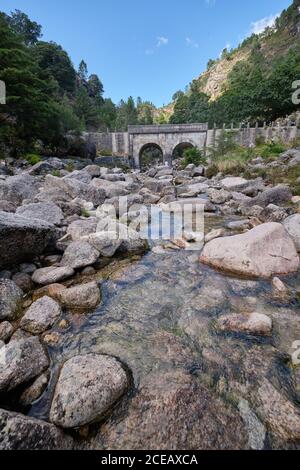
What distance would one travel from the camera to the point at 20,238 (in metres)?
3.06

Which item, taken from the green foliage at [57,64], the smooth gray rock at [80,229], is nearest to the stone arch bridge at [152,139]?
the green foliage at [57,64]

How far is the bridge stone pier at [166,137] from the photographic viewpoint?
103ft

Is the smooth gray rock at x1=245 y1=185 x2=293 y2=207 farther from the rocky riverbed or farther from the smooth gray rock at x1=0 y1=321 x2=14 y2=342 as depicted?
the smooth gray rock at x1=0 y1=321 x2=14 y2=342

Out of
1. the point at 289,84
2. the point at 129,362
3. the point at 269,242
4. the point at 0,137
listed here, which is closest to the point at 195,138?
the point at 289,84

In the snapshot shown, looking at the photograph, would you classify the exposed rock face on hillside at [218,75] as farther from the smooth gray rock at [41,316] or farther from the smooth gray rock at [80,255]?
the smooth gray rock at [41,316]

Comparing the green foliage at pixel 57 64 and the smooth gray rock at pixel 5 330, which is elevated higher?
the green foliage at pixel 57 64

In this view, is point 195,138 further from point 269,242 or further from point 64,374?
point 64,374

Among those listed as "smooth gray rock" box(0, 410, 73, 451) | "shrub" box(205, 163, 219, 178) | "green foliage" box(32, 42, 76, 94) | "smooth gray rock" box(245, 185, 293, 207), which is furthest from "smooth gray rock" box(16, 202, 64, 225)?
"green foliage" box(32, 42, 76, 94)

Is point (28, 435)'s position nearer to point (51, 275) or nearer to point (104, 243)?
point (51, 275)

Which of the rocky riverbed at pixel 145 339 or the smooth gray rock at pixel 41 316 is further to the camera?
the smooth gray rock at pixel 41 316

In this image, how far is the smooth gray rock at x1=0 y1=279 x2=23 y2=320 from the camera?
239cm

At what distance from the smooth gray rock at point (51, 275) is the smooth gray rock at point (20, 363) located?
44.3 inches

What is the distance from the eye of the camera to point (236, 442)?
57.0 inches
